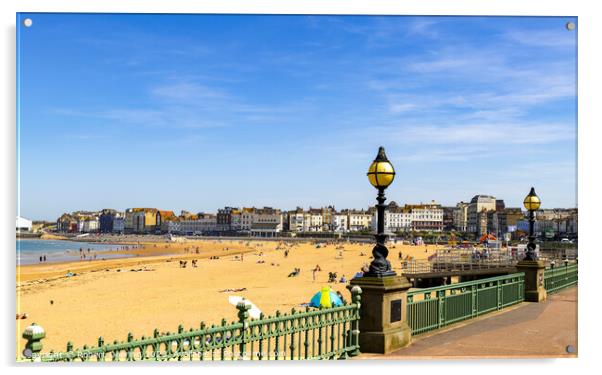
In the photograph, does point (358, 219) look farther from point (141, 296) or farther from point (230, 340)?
point (230, 340)

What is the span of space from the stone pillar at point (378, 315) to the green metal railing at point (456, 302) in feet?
2.37

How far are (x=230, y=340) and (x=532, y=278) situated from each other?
10484 mm

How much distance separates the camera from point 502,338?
10180 millimetres

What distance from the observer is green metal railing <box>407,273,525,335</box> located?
33.0 ft

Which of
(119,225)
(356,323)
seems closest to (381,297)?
(356,323)

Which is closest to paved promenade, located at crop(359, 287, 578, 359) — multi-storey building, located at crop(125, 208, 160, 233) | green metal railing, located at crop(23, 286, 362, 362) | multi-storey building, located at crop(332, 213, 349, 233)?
green metal railing, located at crop(23, 286, 362, 362)

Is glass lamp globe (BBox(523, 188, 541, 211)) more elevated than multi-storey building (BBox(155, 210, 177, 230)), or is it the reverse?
glass lamp globe (BBox(523, 188, 541, 211))

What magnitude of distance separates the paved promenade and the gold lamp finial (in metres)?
2.26

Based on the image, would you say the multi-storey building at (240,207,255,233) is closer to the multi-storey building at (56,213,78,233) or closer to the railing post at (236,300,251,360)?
the multi-storey building at (56,213,78,233)

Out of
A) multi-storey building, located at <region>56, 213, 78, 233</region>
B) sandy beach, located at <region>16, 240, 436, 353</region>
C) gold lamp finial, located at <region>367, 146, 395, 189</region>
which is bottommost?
sandy beach, located at <region>16, 240, 436, 353</region>

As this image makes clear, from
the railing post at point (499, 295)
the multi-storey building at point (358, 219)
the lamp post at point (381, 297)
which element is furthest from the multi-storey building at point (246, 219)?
the lamp post at point (381, 297)

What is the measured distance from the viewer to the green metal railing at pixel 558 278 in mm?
17016

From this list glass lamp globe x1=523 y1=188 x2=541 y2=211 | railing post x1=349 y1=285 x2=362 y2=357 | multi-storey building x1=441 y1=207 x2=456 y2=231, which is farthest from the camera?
multi-storey building x1=441 y1=207 x2=456 y2=231
